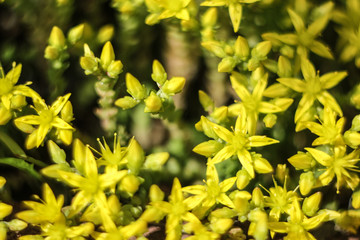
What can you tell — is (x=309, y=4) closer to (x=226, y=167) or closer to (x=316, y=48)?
(x=316, y=48)

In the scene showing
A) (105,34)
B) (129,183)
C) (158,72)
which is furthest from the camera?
(105,34)

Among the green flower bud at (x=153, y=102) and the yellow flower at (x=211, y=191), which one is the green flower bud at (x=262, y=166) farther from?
the green flower bud at (x=153, y=102)

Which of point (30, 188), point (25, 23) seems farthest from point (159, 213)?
point (25, 23)

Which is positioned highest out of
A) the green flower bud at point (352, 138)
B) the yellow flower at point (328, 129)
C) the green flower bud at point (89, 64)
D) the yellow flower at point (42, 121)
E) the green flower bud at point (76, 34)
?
the green flower bud at point (76, 34)

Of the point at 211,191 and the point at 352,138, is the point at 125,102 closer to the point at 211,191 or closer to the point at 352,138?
the point at 211,191

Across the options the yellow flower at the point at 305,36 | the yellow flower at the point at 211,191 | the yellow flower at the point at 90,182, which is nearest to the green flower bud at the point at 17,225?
the yellow flower at the point at 90,182

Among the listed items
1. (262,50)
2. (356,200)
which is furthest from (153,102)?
→ (356,200)
